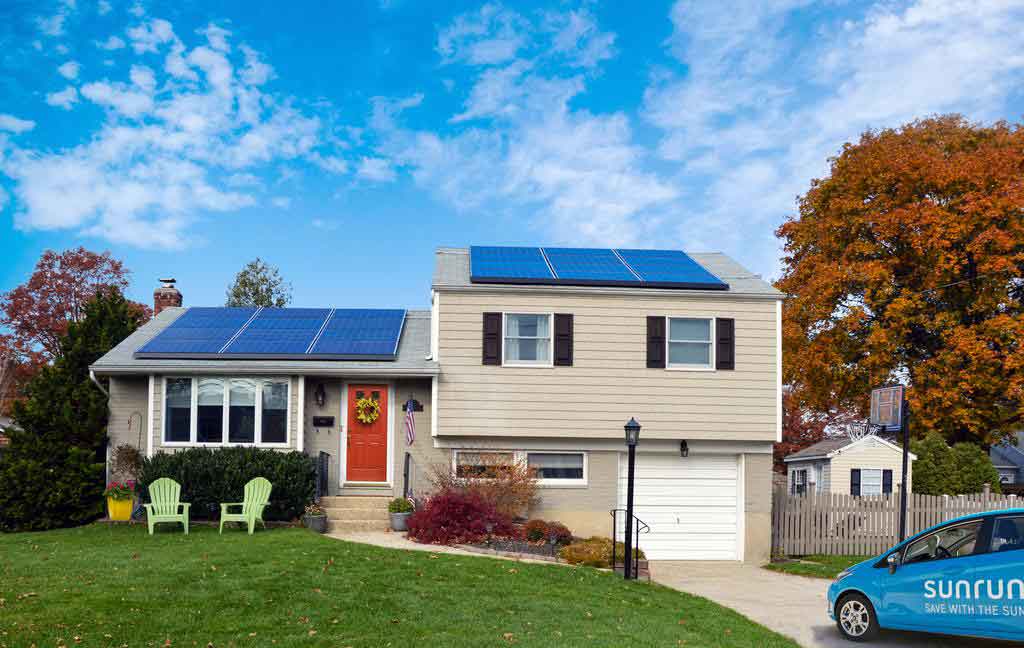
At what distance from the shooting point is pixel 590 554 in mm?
14828

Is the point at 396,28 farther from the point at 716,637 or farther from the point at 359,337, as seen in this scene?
the point at 716,637

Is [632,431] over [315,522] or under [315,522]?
over

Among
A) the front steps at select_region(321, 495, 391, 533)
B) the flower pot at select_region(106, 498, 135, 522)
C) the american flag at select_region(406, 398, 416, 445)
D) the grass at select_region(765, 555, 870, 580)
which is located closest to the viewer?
the grass at select_region(765, 555, 870, 580)

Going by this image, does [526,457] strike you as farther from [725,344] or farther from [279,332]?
[279,332]

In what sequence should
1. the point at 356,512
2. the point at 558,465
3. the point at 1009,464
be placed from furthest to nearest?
the point at 1009,464 → the point at 558,465 → the point at 356,512

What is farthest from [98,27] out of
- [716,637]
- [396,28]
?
[716,637]

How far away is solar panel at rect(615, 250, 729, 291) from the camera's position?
18.5 m

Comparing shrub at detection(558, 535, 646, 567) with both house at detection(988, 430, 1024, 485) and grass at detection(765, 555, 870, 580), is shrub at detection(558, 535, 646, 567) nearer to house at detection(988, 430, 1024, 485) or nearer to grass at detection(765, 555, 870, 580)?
grass at detection(765, 555, 870, 580)

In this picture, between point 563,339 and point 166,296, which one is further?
point 166,296

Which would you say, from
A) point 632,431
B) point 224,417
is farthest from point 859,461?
point 224,417

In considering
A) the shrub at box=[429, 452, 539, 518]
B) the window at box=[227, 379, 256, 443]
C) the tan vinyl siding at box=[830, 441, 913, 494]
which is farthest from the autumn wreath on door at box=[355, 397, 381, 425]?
the tan vinyl siding at box=[830, 441, 913, 494]

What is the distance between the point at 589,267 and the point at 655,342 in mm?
2372

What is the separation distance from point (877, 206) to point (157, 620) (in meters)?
23.5

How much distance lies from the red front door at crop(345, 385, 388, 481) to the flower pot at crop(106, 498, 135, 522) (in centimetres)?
420
